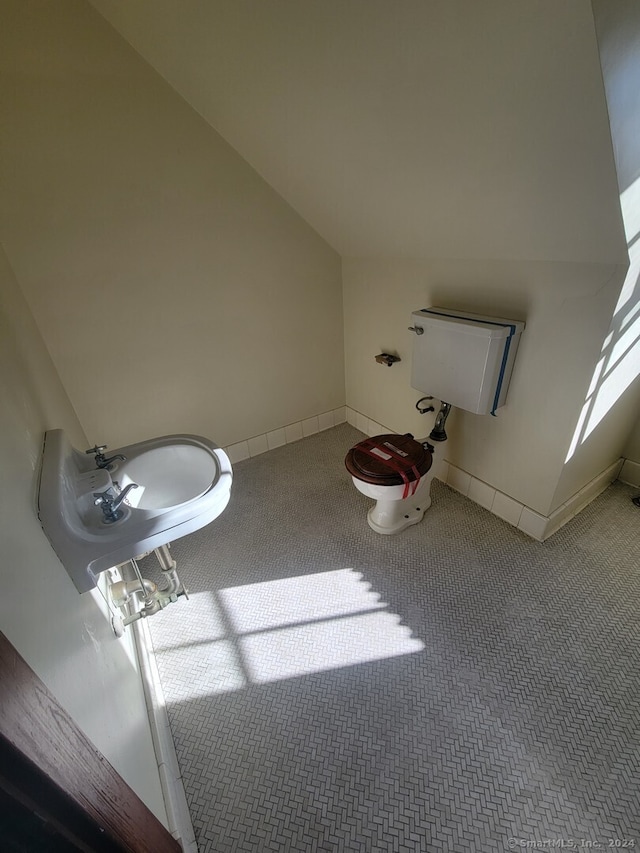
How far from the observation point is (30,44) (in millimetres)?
1251

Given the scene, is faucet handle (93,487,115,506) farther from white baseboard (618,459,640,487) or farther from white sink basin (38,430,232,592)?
white baseboard (618,459,640,487)

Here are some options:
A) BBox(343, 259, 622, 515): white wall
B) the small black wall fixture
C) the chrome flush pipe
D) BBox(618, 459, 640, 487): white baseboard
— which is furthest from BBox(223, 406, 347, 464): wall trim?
BBox(618, 459, 640, 487): white baseboard

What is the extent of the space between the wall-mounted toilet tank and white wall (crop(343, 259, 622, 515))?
2.8 inches

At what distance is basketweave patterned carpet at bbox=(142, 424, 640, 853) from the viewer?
38.8 inches

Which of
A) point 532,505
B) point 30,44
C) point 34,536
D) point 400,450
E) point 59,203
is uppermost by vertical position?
point 30,44

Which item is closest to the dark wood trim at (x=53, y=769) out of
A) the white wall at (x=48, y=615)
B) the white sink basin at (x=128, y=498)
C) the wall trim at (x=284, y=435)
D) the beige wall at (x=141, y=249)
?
the white wall at (x=48, y=615)

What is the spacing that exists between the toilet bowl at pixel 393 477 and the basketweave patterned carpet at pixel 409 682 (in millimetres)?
78

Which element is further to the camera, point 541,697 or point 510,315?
point 510,315

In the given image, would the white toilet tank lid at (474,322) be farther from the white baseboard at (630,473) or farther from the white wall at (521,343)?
the white baseboard at (630,473)

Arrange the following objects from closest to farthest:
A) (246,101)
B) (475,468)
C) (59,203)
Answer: (246,101) < (59,203) < (475,468)

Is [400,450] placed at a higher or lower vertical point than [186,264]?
lower

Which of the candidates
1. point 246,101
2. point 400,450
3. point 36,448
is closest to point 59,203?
point 246,101

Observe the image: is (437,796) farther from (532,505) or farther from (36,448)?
(36,448)

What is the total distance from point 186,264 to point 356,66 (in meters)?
1.11
